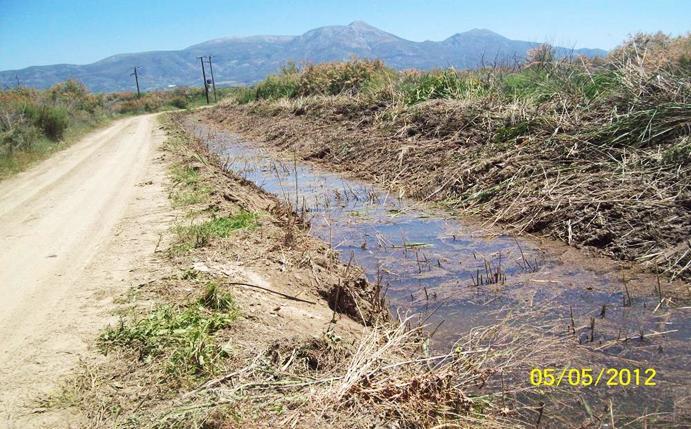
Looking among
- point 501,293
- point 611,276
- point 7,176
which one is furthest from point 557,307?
point 7,176

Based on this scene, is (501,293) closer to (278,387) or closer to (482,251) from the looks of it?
(482,251)

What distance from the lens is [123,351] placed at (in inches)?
145

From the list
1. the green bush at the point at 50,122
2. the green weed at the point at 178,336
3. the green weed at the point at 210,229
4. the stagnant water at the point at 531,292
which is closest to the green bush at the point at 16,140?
the green bush at the point at 50,122

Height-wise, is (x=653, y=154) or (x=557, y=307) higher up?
(x=653, y=154)

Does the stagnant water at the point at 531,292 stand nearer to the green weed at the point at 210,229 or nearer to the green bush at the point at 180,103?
the green weed at the point at 210,229

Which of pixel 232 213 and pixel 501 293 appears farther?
pixel 232 213

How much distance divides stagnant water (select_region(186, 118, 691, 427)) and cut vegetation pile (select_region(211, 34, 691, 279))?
20.4 inches

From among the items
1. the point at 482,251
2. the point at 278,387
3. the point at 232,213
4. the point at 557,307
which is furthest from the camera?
the point at 232,213

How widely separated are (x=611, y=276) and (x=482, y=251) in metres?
1.44

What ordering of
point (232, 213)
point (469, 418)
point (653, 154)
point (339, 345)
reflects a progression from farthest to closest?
1. point (232, 213)
2. point (653, 154)
3. point (339, 345)
4. point (469, 418)

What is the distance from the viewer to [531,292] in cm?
494
